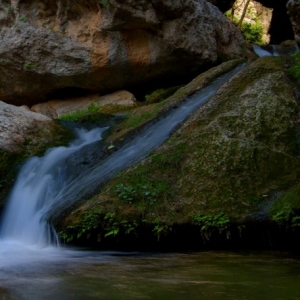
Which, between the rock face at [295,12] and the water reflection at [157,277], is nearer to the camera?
the water reflection at [157,277]

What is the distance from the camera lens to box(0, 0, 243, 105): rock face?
1364 centimetres

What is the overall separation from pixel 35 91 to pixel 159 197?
977cm

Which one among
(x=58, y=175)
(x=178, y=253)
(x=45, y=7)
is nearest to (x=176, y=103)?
(x=58, y=175)

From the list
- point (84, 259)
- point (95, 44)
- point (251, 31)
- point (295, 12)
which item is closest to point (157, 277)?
point (84, 259)

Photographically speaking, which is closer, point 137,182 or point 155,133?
point 137,182

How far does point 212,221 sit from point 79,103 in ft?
32.3

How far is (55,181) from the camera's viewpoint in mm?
8398

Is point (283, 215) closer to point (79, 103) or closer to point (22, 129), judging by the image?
point (22, 129)

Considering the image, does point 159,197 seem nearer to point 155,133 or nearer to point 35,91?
point 155,133

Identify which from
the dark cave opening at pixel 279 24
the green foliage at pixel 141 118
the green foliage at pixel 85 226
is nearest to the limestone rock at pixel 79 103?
the green foliage at pixel 141 118

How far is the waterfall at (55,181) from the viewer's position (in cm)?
714

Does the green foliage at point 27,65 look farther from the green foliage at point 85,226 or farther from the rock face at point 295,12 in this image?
the green foliage at point 85,226

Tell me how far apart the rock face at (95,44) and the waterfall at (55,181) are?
416 centimetres

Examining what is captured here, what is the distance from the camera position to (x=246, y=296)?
12.1 feet
